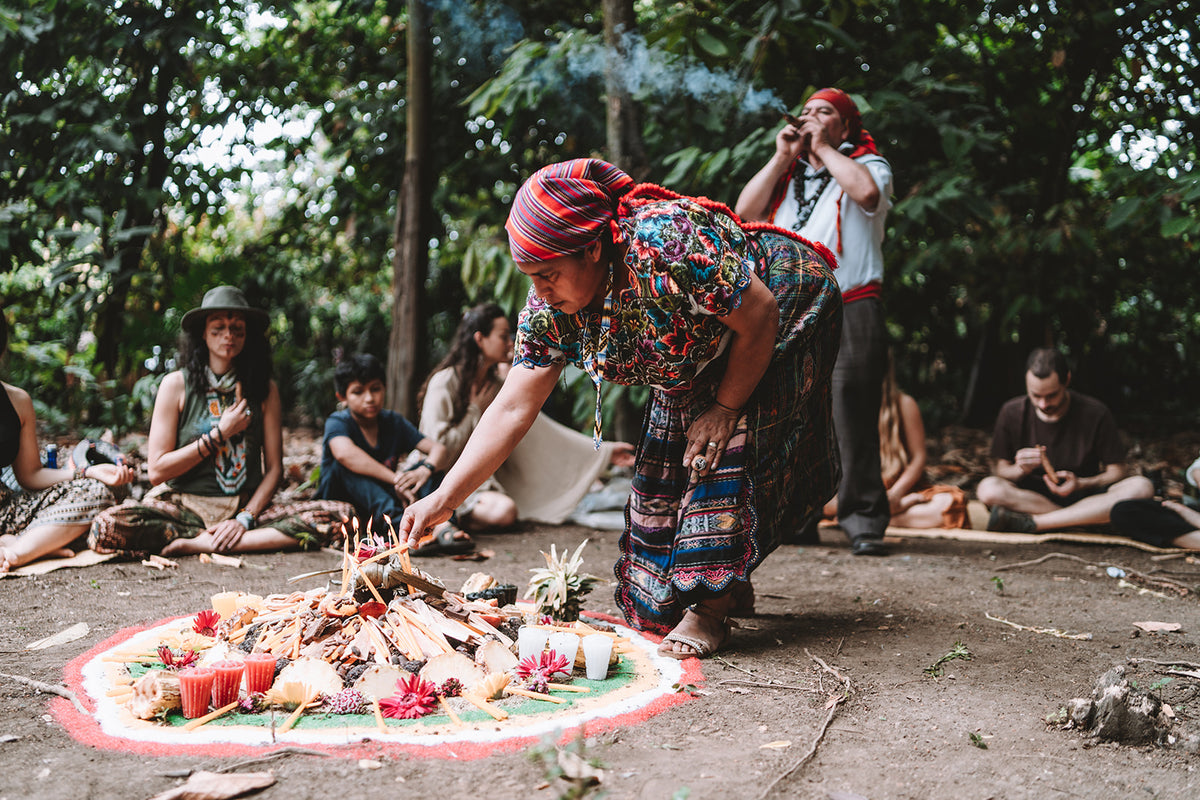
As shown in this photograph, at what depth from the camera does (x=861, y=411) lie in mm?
4469

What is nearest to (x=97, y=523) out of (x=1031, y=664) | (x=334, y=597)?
(x=334, y=597)

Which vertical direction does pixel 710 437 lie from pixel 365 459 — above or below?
above

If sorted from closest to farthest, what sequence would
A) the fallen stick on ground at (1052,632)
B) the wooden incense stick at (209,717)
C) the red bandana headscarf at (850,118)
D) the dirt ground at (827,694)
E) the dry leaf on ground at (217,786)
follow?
the dry leaf on ground at (217,786), the dirt ground at (827,694), the wooden incense stick at (209,717), the fallen stick on ground at (1052,632), the red bandana headscarf at (850,118)

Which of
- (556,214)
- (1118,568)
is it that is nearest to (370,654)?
(556,214)

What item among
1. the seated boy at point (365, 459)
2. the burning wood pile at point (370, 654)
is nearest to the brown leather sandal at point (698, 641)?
the burning wood pile at point (370, 654)

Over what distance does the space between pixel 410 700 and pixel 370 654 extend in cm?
36

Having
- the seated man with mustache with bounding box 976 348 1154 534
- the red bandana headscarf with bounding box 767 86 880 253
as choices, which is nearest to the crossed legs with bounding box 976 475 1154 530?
the seated man with mustache with bounding box 976 348 1154 534

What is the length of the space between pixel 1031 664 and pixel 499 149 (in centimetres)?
607

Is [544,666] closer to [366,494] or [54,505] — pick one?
[366,494]

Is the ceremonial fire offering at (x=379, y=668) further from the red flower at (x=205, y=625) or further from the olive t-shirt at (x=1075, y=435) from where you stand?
the olive t-shirt at (x=1075, y=435)

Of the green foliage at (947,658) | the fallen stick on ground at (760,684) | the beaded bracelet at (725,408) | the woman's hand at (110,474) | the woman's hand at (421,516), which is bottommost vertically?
the green foliage at (947,658)

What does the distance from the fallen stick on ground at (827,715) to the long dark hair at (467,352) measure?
114 inches

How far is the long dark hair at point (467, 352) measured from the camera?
517 centimetres

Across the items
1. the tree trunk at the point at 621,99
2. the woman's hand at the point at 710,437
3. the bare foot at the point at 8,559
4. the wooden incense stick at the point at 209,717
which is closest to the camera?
the wooden incense stick at the point at 209,717
